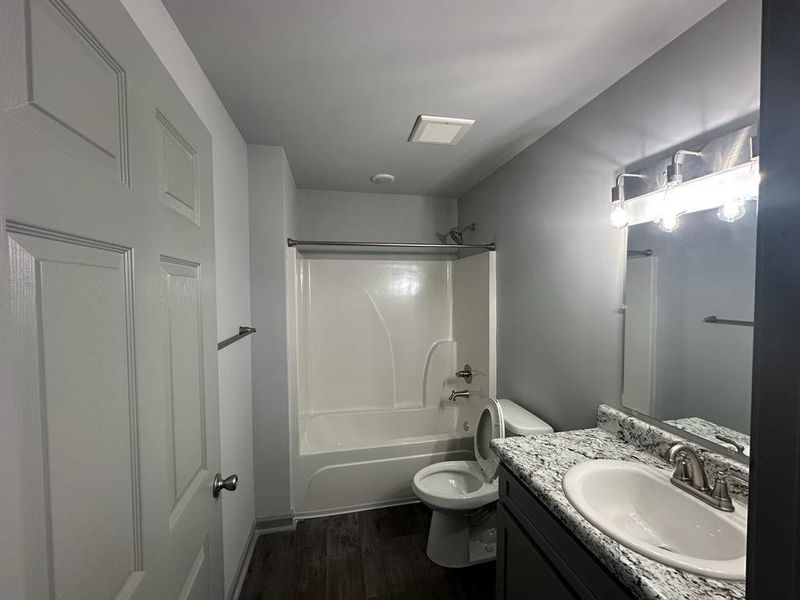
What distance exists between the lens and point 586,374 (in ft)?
5.27

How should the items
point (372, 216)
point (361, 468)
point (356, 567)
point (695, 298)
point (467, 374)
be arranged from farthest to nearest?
point (372, 216)
point (467, 374)
point (361, 468)
point (356, 567)
point (695, 298)

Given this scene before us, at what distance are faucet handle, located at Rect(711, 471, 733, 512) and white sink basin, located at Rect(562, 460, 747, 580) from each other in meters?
0.02

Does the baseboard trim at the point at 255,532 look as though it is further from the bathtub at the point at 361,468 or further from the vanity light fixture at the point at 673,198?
the vanity light fixture at the point at 673,198

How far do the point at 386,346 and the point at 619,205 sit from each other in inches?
87.4

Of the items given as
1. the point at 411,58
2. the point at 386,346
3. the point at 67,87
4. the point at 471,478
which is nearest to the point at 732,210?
the point at 411,58

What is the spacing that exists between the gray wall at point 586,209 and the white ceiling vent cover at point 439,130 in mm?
478

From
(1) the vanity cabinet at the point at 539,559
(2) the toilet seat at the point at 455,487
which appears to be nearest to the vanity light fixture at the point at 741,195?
(1) the vanity cabinet at the point at 539,559

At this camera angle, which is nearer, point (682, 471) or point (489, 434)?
point (682, 471)

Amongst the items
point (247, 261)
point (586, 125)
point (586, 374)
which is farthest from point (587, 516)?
point (247, 261)

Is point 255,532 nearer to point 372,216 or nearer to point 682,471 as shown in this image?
point 682,471

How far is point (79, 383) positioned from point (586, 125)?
1.95 meters

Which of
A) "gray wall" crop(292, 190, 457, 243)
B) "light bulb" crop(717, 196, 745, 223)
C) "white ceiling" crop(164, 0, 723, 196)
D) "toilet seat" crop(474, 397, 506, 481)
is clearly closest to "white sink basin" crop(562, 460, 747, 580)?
"toilet seat" crop(474, 397, 506, 481)

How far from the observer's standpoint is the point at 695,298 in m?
1.16

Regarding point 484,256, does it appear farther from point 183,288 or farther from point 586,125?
point 183,288
